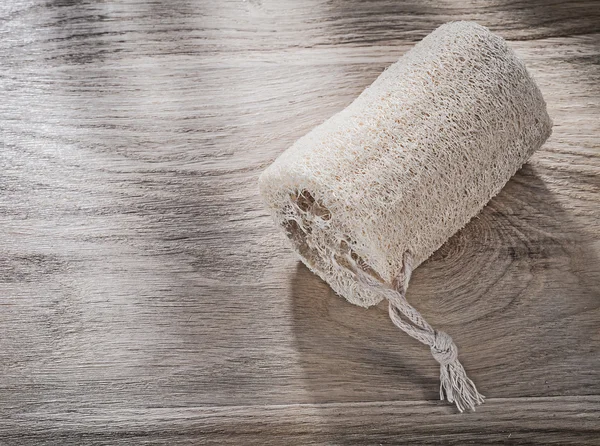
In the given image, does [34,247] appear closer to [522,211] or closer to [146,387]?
[146,387]

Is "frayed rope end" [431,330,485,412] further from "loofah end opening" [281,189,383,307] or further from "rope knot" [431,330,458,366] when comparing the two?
"loofah end opening" [281,189,383,307]

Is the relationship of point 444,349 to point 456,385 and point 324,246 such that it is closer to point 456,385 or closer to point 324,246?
point 456,385

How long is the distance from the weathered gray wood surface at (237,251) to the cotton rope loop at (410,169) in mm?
59

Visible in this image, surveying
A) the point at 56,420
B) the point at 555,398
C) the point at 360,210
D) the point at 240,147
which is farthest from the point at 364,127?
the point at 56,420

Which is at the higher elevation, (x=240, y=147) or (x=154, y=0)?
(x=154, y=0)

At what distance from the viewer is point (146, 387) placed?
2.41ft

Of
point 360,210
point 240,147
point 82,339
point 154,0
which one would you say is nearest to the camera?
point 360,210

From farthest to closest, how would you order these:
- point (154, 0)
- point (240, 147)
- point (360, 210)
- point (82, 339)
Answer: point (154, 0) → point (240, 147) → point (82, 339) → point (360, 210)

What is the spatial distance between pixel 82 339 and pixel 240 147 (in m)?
0.31

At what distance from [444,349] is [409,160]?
0.20 meters

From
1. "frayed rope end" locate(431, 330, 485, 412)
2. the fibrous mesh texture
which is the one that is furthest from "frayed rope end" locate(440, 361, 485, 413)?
the fibrous mesh texture

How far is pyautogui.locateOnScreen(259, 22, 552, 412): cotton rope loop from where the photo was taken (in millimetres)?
660

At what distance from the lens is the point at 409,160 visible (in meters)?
0.67

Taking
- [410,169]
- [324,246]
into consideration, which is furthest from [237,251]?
[410,169]
